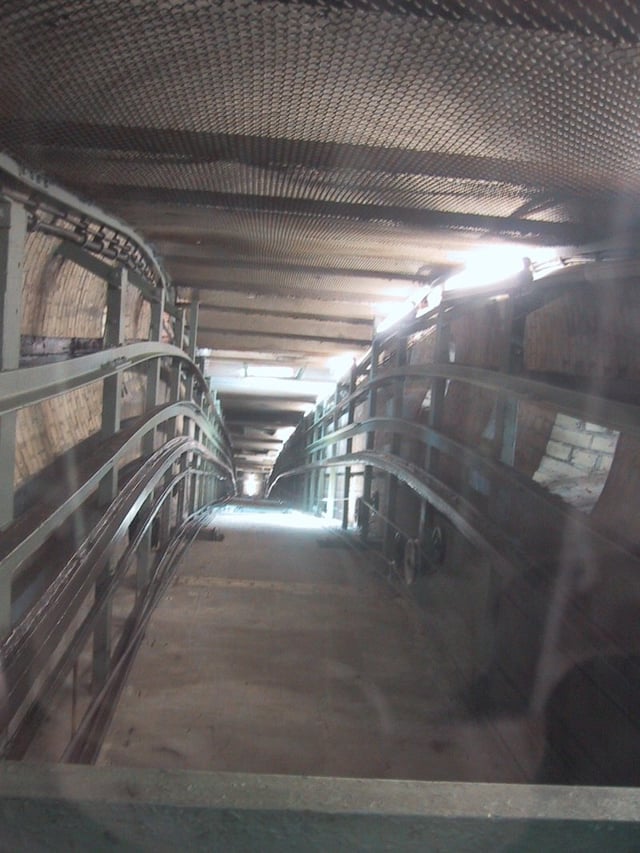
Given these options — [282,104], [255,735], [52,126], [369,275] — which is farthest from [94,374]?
[369,275]

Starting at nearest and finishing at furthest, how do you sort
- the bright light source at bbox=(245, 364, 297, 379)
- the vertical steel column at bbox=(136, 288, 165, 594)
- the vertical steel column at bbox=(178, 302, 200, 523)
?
the vertical steel column at bbox=(136, 288, 165, 594), the vertical steel column at bbox=(178, 302, 200, 523), the bright light source at bbox=(245, 364, 297, 379)

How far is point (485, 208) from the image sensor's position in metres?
3.29

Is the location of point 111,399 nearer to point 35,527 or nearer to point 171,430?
point 35,527

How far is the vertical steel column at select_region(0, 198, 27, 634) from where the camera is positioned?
191 cm

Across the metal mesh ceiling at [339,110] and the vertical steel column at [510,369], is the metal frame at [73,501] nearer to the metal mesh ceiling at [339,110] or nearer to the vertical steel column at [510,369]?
the metal mesh ceiling at [339,110]

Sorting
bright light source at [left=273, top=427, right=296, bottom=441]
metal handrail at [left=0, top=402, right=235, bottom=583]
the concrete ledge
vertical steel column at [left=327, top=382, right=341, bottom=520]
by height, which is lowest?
bright light source at [left=273, top=427, right=296, bottom=441]

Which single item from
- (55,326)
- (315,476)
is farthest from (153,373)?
→ (315,476)

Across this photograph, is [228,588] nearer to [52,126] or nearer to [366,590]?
[366,590]

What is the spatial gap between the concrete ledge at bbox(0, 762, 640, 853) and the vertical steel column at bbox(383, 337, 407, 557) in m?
3.42

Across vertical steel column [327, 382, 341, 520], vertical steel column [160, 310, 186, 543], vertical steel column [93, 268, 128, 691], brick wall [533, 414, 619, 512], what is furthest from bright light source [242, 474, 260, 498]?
vertical steel column [93, 268, 128, 691]

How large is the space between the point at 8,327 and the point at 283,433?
2001 centimetres

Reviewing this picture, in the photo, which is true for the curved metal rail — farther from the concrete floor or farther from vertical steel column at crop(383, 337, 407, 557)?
vertical steel column at crop(383, 337, 407, 557)

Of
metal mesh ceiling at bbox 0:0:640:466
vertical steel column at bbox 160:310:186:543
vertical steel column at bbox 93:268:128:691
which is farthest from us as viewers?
vertical steel column at bbox 160:310:186:543

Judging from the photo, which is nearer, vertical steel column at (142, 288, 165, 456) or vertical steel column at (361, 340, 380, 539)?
vertical steel column at (142, 288, 165, 456)
